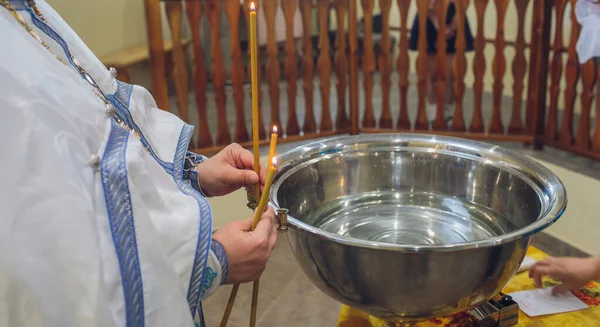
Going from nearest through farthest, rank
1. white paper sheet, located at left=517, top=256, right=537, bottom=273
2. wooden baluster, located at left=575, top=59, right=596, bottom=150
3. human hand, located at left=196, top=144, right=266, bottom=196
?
human hand, located at left=196, top=144, right=266, bottom=196
white paper sheet, located at left=517, top=256, right=537, bottom=273
wooden baluster, located at left=575, top=59, right=596, bottom=150

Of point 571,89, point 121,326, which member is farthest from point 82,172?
point 571,89

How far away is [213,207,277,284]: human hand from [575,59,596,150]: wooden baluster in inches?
101

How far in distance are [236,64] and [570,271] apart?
224 cm

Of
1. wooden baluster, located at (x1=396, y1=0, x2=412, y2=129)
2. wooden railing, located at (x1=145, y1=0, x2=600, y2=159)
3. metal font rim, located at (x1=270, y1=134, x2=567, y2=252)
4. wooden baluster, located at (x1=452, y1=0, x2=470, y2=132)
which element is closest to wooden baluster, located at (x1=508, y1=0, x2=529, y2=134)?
wooden railing, located at (x1=145, y1=0, x2=600, y2=159)

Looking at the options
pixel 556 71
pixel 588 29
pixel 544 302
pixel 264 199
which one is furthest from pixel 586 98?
pixel 264 199

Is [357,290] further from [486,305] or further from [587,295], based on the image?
[587,295]

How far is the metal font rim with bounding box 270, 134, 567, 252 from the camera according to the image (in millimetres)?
791

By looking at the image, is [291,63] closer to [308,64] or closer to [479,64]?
[308,64]

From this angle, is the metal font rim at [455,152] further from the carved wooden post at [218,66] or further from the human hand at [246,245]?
the carved wooden post at [218,66]

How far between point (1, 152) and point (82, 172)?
0.29 feet

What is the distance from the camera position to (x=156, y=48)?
303cm

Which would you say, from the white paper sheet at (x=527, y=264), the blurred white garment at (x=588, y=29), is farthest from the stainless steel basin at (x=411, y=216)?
the blurred white garment at (x=588, y=29)

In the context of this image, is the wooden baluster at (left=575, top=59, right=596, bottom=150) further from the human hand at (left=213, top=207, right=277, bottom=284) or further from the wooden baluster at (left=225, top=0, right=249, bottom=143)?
the human hand at (left=213, top=207, right=277, bottom=284)

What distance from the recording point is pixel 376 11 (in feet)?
21.4
